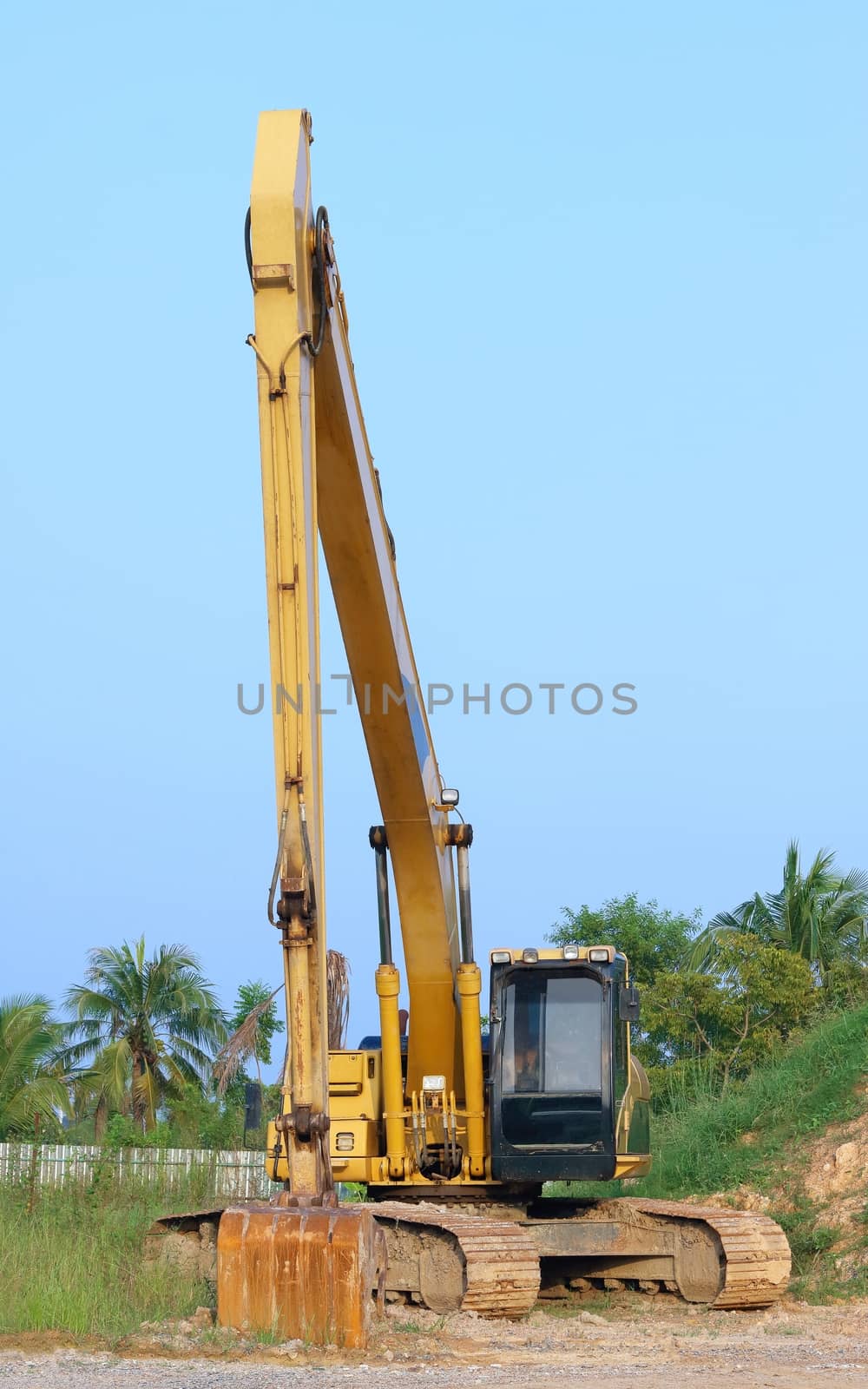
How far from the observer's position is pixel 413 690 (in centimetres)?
1268

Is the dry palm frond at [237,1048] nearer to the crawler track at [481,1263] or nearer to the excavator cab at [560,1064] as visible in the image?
the excavator cab at [560,1064]

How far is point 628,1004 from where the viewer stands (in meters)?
12.8

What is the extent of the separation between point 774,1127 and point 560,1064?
609 centimetres

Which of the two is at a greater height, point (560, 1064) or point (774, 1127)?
point (560, 1064)

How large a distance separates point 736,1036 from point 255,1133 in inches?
362

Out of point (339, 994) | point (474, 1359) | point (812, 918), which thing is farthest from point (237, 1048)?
point (474, 1359)

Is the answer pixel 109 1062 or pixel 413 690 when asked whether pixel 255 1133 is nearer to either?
pixel 413 690

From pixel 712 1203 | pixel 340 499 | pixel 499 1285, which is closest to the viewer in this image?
pixel 499 1285

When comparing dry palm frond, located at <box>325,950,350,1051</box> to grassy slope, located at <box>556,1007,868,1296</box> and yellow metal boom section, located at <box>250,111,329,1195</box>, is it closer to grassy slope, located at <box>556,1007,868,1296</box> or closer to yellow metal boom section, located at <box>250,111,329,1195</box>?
grassy slope, located at <box>556,1007,868,1296</box>

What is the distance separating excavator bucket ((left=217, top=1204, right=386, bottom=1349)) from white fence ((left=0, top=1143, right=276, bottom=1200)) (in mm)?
6534

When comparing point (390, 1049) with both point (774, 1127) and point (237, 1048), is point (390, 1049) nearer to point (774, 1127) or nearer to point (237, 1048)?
point (774, 1127)

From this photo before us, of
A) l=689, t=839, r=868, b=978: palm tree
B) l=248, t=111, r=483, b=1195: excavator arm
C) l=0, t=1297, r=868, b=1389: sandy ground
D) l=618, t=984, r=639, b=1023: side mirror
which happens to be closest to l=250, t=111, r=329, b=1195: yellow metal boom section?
l=248, t=111, r=483, b=1195: excavator arm

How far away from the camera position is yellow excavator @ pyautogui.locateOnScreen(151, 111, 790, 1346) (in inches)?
354

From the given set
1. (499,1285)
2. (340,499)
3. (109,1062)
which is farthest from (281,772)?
(109,1062)
